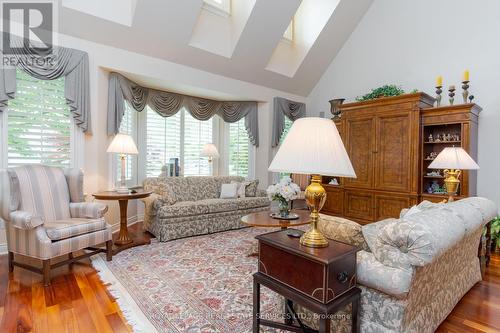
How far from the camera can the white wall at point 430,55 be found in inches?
164

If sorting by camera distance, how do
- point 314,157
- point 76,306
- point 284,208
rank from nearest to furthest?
point 314,157, point 76,306, point 284,208

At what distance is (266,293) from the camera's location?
246 centimetres

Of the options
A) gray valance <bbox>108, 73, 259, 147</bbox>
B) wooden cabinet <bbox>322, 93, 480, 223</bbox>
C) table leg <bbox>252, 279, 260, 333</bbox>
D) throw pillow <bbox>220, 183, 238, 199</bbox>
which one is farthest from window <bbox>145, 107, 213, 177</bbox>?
table leg <bbox>252, 279, 260, 333</bbox>

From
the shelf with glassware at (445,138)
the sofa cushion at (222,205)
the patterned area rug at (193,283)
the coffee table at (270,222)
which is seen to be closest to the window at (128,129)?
the sofa cushion at (222,205)

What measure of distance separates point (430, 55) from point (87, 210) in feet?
19.1

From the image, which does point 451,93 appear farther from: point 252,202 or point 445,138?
point 252,202

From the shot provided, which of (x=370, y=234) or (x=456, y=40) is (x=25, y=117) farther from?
(x=456, y=40)

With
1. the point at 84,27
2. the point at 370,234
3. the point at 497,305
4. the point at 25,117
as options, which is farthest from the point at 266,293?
the point at 84,27

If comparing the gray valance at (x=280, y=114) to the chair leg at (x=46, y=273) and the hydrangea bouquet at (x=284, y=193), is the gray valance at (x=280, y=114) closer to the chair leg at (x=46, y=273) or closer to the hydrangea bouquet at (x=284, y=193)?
the hydrangea bouquet at (x=284, y=193)

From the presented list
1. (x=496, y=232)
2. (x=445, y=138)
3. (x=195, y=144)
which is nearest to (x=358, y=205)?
(x=445, y=138)

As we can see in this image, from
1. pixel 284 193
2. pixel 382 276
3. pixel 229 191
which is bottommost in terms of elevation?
pixel 382 276

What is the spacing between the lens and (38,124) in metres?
3.54

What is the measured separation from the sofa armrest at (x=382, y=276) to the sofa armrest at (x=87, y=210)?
2.81m

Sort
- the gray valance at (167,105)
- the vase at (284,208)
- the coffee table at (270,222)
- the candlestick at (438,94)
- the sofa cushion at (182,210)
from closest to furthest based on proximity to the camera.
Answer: the coffee table at (270,222), the vase at (284,208), the sofa cushion at (182,210), the gray valance at (167,105), the candlestick at (438,94)
